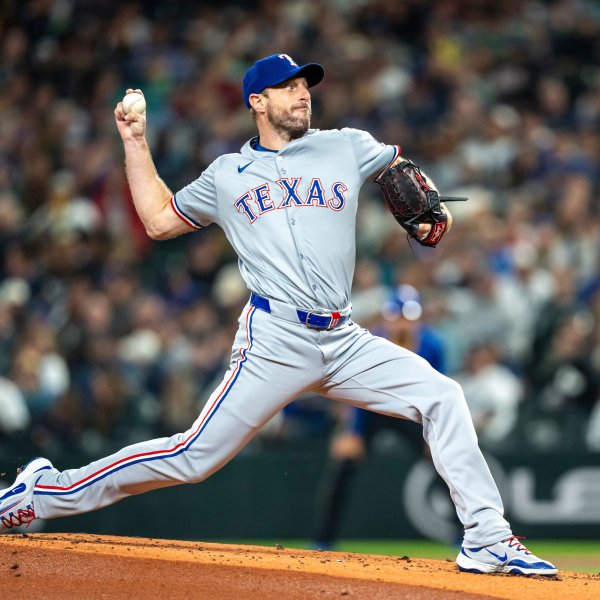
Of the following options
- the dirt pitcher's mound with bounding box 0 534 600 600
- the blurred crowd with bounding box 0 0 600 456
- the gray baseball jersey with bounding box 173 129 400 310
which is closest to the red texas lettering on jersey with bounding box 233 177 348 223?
the gray baseball jersey with bounding box 173 129 400 310

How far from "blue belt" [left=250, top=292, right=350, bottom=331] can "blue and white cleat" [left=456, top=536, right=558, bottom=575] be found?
1106 mm

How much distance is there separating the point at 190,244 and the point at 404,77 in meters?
3.42

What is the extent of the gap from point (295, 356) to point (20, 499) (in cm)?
139

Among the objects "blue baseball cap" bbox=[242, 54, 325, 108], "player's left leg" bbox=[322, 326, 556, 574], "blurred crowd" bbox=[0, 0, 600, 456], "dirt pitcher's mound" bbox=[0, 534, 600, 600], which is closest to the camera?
"dirt pitcher's mound" bbox=[0, 534, 600, 600]

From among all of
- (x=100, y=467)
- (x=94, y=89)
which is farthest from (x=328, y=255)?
(x=94, y=89)

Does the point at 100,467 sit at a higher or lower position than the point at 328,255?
lower

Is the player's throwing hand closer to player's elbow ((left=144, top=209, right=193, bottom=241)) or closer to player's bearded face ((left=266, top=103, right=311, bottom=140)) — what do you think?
player's elbow ((left=144, top=209, right=193, bottom=241))

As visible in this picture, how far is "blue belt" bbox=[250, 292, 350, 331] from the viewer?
475 centimetres

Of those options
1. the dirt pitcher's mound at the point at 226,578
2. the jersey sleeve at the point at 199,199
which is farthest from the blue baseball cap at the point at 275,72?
the dirt pitcher's mound at the point at 226,578

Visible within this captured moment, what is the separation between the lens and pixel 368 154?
5000mm

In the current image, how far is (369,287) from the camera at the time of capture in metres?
9.93

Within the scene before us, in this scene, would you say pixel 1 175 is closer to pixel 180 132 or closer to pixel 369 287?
pixel 180 132

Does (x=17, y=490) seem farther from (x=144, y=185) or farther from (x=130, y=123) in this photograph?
(x=130, y=123)

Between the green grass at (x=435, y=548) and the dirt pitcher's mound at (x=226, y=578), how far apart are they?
3612mm
